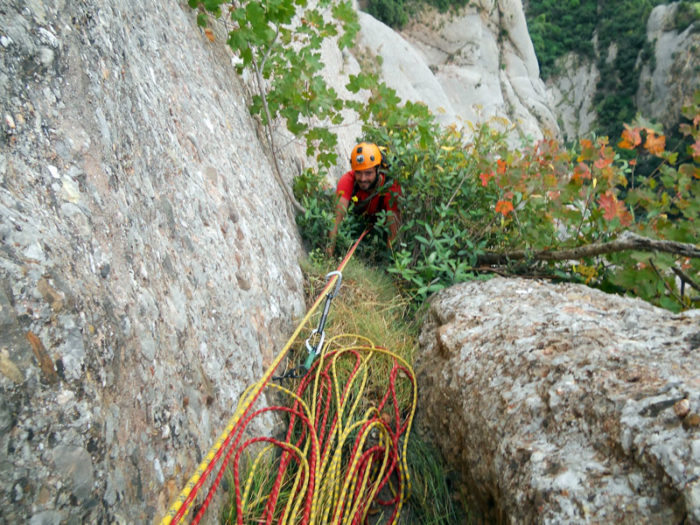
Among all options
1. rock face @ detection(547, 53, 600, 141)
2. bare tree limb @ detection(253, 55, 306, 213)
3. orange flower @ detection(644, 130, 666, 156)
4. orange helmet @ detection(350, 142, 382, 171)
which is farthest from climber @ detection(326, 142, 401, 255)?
rock face @ detection(547, 53, 600, 141)

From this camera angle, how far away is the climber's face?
3.68m

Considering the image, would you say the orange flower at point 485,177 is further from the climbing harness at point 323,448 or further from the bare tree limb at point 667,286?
the climbing harness at point 323,448

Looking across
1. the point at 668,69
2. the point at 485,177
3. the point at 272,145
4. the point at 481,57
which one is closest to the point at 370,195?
the point at 272,145

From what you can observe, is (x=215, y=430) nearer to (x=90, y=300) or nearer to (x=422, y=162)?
(x=90, y=300)

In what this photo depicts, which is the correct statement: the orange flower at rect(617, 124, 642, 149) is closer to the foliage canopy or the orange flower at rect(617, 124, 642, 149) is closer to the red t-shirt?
the foliage canopy

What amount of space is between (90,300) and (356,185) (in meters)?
3.05

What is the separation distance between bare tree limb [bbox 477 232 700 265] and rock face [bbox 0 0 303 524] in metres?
1.78

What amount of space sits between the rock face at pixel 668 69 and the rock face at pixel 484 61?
10867 millimetres

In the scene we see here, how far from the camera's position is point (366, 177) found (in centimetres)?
370

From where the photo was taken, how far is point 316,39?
3.08 metres

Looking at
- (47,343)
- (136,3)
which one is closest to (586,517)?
(47,343)

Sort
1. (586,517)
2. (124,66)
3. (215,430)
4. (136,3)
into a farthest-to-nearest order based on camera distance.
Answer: (136,3), (124,66), (215,430), (586,517)

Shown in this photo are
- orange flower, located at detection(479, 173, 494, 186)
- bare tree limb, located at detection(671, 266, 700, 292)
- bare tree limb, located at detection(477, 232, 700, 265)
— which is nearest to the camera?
bare tree limb, located at detection(477, 232, 700, 265)

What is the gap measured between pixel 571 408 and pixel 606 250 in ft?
4.29
